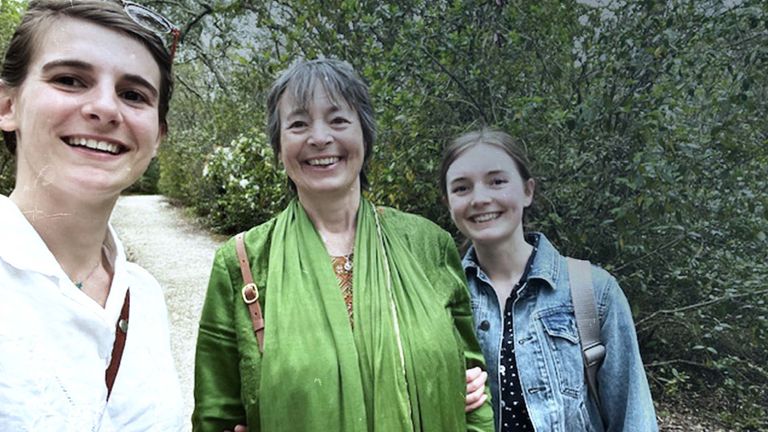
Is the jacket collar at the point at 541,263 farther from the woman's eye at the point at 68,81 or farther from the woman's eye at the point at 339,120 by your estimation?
the woman's eye at the point at 68,81

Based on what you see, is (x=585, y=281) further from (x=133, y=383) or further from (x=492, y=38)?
(x=492, y=38)

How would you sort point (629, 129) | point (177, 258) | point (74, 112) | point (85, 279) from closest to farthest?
point (74, 112) < point (85, 279) < point (629, 129) < point (177, 258)

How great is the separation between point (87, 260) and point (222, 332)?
0.46 meters

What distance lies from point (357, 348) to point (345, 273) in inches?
10.2

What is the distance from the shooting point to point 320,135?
1503mm

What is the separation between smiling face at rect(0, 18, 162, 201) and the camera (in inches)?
37.6

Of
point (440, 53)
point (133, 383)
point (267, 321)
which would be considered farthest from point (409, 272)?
point (440, 53)

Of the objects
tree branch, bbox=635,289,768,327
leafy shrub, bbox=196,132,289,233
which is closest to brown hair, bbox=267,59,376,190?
tree branch, bbox=635,289,768,327

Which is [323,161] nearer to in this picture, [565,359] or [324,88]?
[324,88]

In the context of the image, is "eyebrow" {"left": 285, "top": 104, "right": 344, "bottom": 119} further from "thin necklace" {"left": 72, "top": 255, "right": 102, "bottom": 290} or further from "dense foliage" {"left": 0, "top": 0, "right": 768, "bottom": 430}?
"dense foliage" {"left": 0, "top": 0, "right": 768, "bottom": 430}

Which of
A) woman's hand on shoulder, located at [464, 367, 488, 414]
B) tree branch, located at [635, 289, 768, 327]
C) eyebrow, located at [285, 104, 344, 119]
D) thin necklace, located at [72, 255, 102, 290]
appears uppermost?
eyebrow, located at [285, 104, 344, 119]

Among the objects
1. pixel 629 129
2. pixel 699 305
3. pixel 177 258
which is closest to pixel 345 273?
pixel 629 129

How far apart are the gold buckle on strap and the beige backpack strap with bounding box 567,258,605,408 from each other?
96cm

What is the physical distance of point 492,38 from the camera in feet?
8.22
